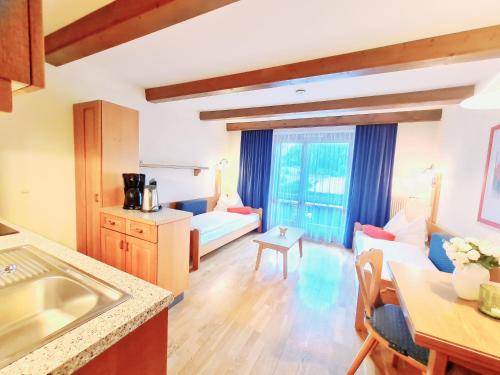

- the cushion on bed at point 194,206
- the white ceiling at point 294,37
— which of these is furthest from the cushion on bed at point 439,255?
the cushion on bed at point 194,206

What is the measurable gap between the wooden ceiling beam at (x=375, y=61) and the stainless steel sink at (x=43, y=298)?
84.9 inches

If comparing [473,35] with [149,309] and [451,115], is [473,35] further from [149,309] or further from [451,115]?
[149,309]

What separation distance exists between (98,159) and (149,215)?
0.80 m

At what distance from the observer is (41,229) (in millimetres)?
2213

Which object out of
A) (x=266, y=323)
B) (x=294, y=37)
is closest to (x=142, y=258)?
(x=266, y=323)

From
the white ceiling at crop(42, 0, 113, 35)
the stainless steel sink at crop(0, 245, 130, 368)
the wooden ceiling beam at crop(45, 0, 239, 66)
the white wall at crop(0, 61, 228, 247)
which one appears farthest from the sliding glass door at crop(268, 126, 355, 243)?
the stainless steel sink at crop(0, 245, 130, 368)

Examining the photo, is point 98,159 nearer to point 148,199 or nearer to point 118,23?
point 148,199

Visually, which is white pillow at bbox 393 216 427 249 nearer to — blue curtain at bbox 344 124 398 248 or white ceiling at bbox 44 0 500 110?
blue curtain at bbox 344 124 398 248

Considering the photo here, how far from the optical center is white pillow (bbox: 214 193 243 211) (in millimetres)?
4719

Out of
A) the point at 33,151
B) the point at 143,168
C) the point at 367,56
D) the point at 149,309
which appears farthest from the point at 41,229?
the point at 367,56

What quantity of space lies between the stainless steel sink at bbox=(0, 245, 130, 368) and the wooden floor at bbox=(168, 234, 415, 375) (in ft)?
3.19

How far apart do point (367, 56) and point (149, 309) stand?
2.31 metres

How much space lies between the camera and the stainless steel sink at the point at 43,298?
83 centimetres

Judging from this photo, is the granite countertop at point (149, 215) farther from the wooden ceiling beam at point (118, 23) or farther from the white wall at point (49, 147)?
the wooden ceiling beam at point (118, 23)
